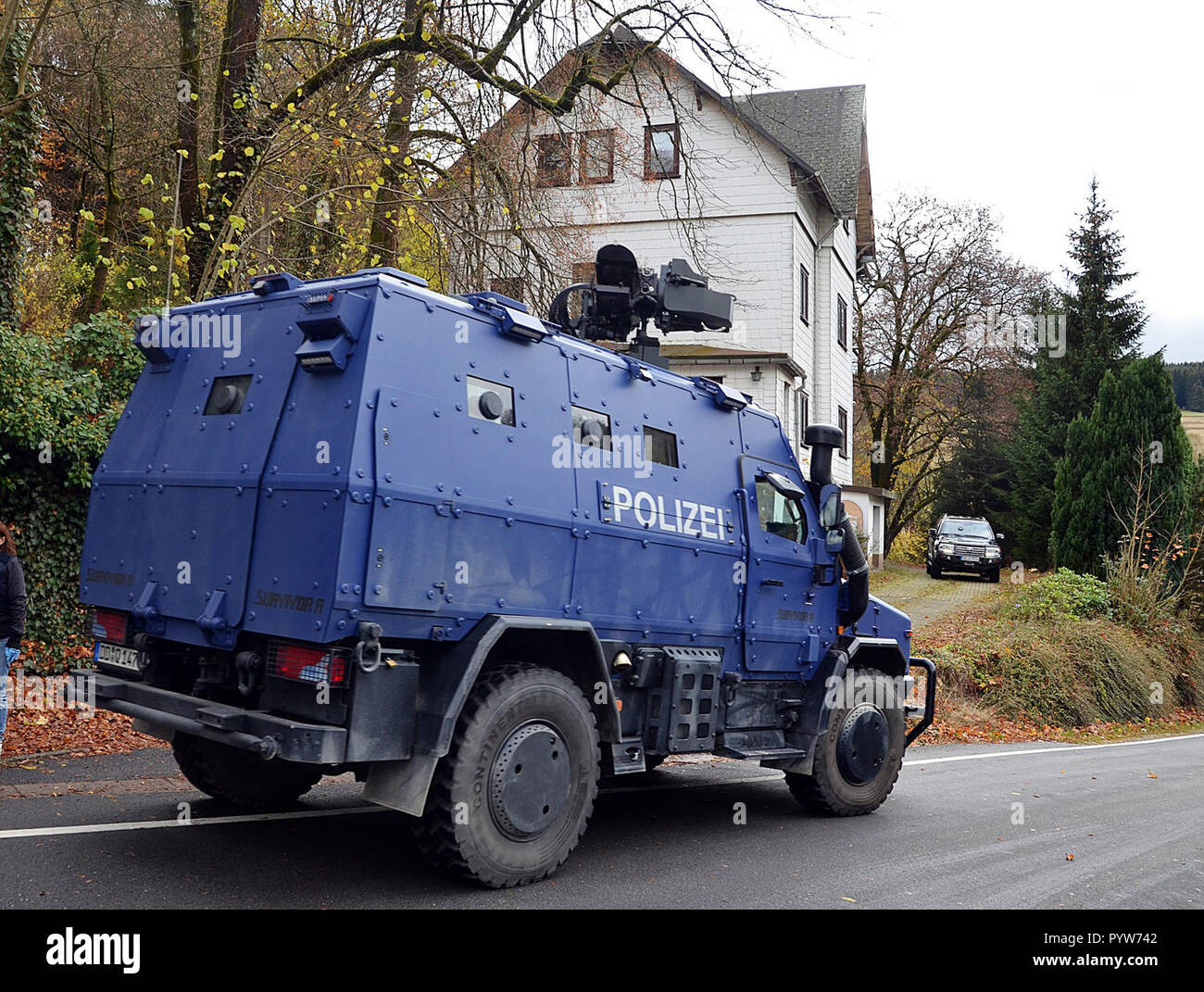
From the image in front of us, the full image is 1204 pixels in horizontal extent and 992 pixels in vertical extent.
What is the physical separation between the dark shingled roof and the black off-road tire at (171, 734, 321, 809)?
27593mm

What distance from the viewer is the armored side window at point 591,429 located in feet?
20.4

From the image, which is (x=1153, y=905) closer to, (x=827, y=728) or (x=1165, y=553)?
(x=827, y=728)

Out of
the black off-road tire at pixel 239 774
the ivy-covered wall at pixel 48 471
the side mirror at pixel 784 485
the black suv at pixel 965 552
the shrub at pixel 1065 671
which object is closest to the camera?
the black off-road tire at pixel 239 774

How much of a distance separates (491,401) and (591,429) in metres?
0.84

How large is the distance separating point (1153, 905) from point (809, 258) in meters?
27.1

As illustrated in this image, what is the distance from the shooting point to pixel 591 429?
6.31 meters

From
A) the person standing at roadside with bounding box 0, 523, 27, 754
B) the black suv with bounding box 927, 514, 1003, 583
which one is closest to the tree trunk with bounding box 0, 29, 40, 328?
the person standing at roadside with bounding box 0, 523, 27, 754

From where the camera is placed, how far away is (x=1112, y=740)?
1568 centimetres

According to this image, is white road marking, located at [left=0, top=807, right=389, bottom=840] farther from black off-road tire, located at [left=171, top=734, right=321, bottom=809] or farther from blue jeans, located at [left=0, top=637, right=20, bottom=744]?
blue jeans, located at [left=0, top=637, right=20, bottom=744]

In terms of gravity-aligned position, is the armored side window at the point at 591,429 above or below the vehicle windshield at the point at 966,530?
below

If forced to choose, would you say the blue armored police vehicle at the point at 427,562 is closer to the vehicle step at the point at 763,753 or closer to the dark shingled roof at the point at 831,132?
the vehicle step at the point at 763,753

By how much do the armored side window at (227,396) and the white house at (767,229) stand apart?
10.6 metres

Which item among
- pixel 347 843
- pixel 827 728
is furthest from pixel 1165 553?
pixel 347 843

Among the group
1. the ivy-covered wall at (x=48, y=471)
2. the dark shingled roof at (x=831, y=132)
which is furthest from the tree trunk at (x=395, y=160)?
the dark shingled roof at (x=831, y=132)
